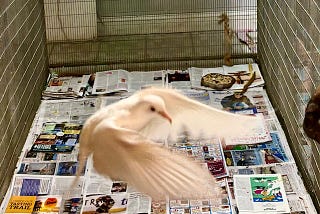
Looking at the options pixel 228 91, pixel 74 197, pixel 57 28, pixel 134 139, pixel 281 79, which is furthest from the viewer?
pixel 57 28

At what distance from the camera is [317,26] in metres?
1.85

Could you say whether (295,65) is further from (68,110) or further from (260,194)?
(68,110)

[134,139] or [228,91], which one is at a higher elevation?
[228,91]

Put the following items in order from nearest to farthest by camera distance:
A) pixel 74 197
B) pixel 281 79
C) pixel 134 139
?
pixel 134 139, pixel 74 197, pixel 281 79

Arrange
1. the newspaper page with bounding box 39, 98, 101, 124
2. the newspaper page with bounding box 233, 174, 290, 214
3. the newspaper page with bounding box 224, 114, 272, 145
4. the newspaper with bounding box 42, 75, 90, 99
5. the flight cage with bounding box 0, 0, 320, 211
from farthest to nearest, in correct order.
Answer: the flight cage with bounding box 0, 0, 320, 211, the newspaper with bounding box 42, 75, 90, 99, the newspaper page with bounding box 39, 98, 101, 124, the newspaper page with bounding box 224, 114, 272, 145, the newspaper page with bounding box 233, 174, 290, 214

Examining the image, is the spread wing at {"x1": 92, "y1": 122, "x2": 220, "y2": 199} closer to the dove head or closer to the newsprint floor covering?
the dove head

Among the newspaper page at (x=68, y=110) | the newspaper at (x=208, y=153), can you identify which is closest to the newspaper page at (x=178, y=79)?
the newspaper page at (x=68, y=110)

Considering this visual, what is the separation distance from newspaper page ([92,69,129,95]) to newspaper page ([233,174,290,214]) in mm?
813

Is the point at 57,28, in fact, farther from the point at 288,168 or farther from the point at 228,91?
the point at 288,168

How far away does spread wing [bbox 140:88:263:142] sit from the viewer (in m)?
0.84

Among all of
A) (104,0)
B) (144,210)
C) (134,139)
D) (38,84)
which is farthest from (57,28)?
(134,139)

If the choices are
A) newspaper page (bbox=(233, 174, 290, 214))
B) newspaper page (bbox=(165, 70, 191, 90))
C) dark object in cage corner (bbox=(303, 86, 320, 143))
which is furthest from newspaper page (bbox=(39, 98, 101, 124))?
dark object in cage corner (bbox=(303, 86, 320, 143))

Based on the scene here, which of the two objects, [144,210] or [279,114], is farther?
[279,114]

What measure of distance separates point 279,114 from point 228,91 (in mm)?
285
